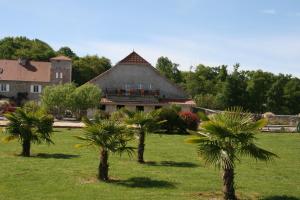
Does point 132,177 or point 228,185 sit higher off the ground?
point 228,185

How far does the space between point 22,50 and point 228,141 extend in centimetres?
8522

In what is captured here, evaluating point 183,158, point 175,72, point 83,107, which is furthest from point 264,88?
point 183,158

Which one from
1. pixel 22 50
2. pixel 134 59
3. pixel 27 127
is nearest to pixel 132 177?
A: pixel 27 127

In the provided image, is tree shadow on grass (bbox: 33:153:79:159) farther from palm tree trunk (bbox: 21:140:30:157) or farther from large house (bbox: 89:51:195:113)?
large house (bbox: 89:51:195:113)

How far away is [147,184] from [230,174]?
3063 millimetres

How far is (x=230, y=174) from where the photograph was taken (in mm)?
13641

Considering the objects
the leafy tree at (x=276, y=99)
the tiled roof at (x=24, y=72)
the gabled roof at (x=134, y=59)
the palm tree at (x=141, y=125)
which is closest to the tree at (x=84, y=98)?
the gabled roof at (x=134, y=59)

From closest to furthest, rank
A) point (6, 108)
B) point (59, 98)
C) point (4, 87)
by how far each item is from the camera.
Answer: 1. point (6, 108)
2. point (59, 98)
3. point (4, 87)

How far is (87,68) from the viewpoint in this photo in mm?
91500

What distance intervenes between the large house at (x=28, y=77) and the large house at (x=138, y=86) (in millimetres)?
12214

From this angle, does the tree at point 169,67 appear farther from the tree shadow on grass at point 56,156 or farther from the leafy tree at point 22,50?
the tree shadow on grass at point 56,156

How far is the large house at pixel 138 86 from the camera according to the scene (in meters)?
60.0

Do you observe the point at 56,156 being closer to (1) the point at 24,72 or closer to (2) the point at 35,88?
(2) the point at 35,88

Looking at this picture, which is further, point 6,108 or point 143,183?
point 6,108
